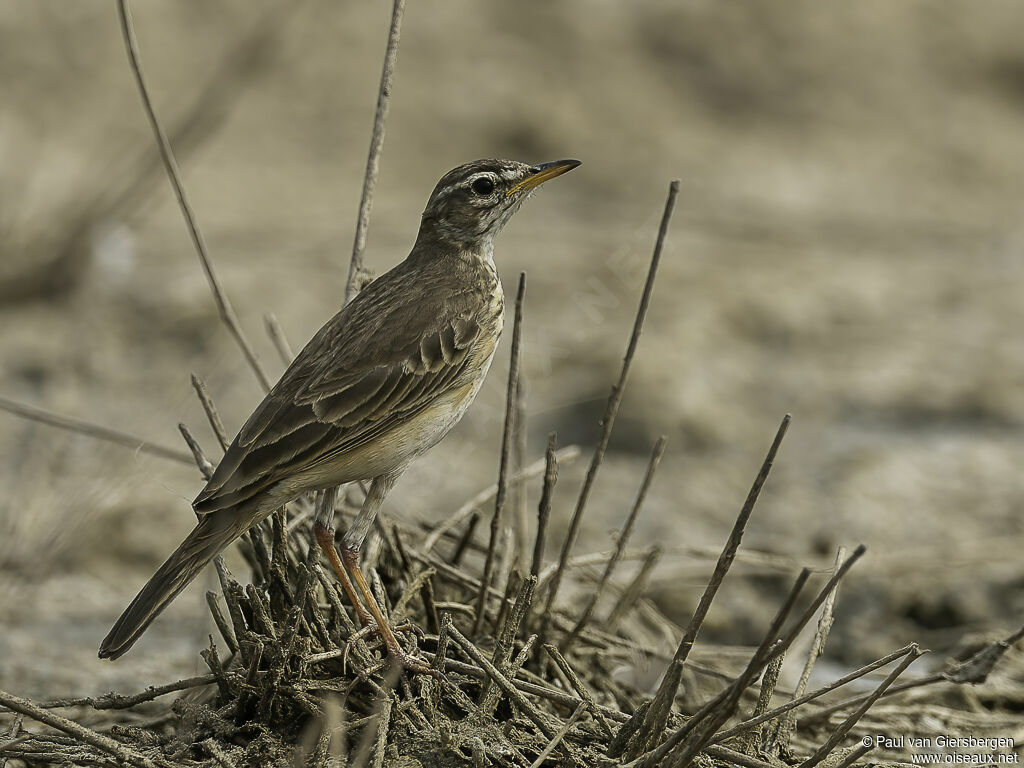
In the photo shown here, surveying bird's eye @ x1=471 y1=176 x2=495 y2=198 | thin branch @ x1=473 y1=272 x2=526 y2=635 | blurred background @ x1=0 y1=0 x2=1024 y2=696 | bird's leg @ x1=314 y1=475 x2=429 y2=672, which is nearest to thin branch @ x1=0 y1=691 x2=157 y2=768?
bird's leg @ x1=314 y1=475 x2=429 y2=672

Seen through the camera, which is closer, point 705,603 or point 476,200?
point 705,603

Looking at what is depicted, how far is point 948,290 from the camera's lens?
9.54 m

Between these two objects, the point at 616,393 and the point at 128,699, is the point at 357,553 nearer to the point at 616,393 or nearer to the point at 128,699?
the point at 128,699

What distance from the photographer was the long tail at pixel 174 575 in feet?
12.1

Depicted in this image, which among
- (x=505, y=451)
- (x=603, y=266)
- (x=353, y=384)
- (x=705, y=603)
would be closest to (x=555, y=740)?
(x=705, y=603)

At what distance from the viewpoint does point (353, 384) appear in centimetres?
428

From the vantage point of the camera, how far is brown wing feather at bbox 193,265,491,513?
4.04 metres

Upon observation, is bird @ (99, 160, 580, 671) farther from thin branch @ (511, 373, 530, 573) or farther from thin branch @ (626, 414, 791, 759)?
thin branch @ (626, 414, 791, 759)

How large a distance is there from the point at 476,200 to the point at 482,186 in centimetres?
6

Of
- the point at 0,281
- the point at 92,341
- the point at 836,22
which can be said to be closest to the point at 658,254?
the point at 92,341

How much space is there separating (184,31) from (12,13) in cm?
152

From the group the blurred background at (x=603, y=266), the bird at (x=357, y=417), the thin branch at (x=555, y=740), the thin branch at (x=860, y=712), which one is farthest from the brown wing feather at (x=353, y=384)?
the thin branch at (x=860, y=712)

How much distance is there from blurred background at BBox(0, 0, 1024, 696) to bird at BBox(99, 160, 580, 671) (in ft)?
3.26

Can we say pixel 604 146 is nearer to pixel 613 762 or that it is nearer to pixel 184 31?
pixel 184 31
